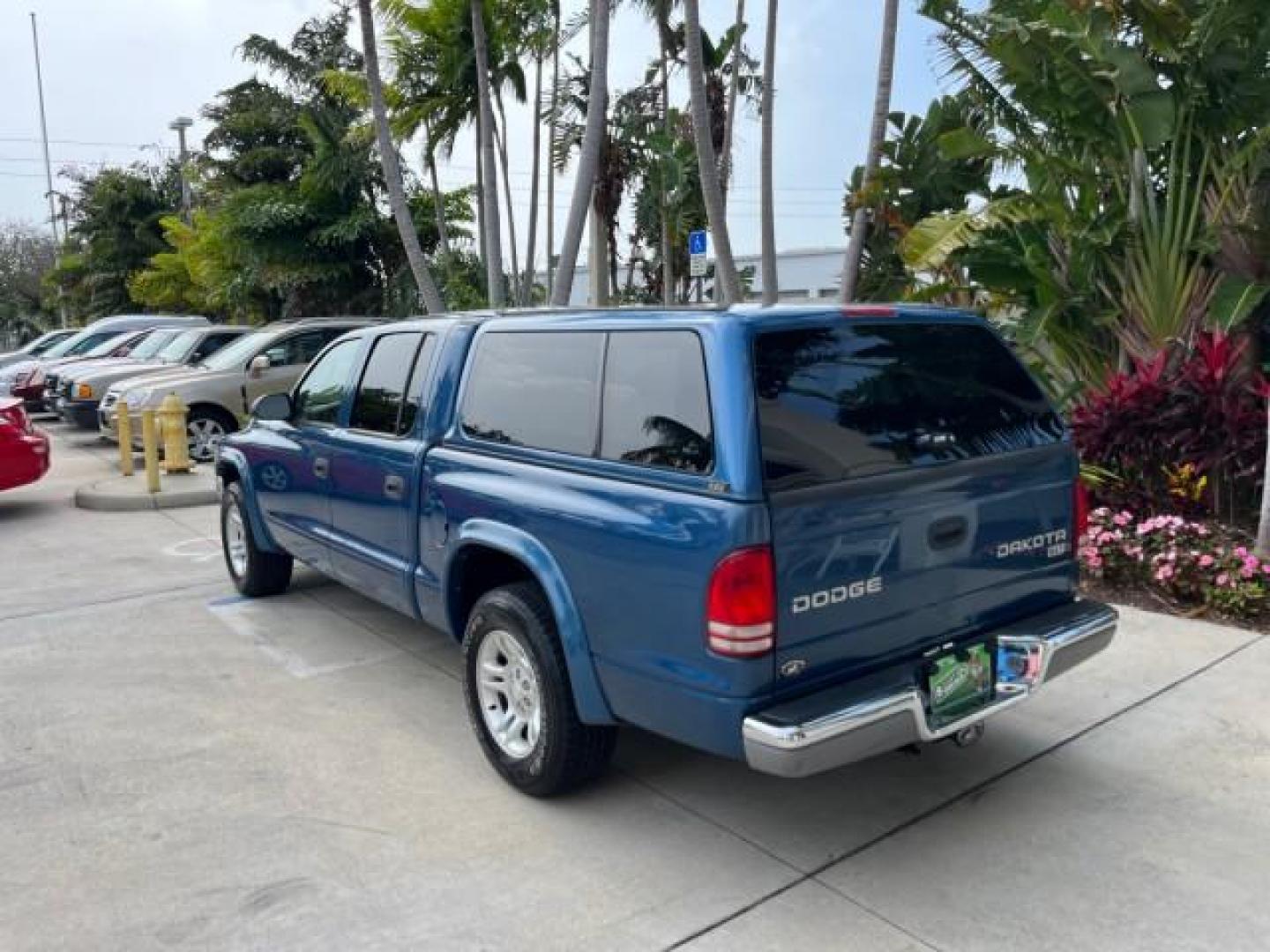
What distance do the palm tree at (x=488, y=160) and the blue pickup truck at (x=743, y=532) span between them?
30.5 feet

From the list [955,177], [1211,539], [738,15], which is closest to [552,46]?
[738,15]

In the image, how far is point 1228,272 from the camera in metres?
7.29

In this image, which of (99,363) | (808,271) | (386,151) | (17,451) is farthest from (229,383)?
(808,271)

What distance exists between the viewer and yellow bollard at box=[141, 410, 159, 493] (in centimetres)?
967

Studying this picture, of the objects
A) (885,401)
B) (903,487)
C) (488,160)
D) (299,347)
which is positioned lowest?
(903,487)

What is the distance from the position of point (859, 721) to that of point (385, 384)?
2968mm

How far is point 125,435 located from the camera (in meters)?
11.2

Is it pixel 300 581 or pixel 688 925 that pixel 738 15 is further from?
pixel 688 925

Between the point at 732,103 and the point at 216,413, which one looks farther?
the point at 732,103

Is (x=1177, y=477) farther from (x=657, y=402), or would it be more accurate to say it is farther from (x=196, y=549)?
(x=196, y=549)

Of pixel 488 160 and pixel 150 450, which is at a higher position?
pixel 488 160

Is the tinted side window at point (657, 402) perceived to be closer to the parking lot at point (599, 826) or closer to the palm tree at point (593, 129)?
the parking lot at point (599, 826)

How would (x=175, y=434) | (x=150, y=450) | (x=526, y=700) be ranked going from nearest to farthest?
1. (x=526, y=700)
2. (x=150, y=450)
3. (x=175, y=434)

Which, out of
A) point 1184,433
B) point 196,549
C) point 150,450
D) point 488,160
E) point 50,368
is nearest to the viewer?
point 1184,433
